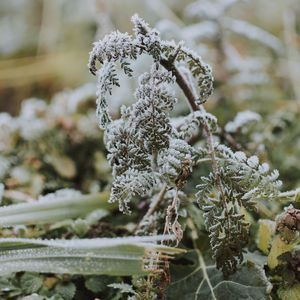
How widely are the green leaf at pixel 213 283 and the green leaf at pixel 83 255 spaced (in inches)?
4.6

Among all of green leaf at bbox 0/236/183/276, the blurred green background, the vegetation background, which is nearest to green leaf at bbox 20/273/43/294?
the vegetation background

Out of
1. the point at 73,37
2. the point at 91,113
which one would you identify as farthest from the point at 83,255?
the point at 73,37

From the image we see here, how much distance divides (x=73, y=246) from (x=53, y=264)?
0.17 feet

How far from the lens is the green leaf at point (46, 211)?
29.8 inches

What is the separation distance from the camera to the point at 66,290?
0.79 meters

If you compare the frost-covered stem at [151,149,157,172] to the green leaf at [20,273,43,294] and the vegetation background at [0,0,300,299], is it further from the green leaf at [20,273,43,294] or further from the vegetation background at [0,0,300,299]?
the green leaf at [20,273,43,294]

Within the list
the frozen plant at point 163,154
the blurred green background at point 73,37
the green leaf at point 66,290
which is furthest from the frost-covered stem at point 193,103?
the blurred green background at point 73,37

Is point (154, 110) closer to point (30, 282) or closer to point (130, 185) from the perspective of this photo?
point (130, 185)

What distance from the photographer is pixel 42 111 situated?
1.32 metres

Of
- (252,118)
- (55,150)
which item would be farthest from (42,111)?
(252,118)

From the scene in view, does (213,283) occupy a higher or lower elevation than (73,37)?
lower

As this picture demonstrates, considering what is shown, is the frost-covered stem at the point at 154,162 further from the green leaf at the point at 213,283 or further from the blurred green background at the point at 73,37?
the blurred green background at the point at 73,37

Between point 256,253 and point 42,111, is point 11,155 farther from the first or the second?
point 256,253

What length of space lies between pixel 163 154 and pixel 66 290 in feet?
0.97
